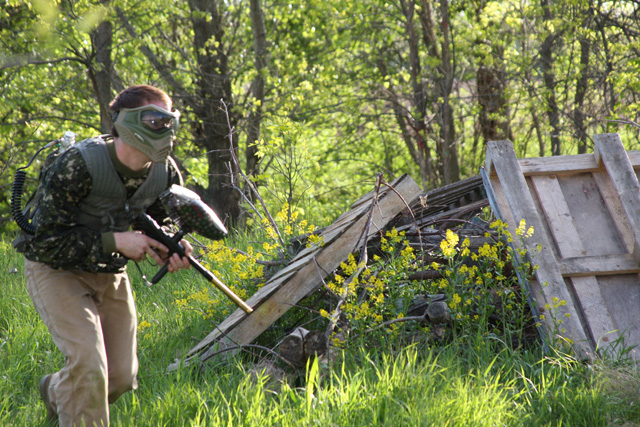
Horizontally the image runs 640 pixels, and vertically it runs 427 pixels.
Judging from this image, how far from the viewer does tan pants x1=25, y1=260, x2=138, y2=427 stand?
2.67m

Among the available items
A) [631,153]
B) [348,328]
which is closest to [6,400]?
[348,328]

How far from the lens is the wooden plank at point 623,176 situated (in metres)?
3.78

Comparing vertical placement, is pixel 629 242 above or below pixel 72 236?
below

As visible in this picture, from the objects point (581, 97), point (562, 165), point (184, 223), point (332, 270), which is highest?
point (184, 223)

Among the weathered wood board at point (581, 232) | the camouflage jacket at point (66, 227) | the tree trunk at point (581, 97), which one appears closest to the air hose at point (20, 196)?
the camouflage jacket at point (66, 227)

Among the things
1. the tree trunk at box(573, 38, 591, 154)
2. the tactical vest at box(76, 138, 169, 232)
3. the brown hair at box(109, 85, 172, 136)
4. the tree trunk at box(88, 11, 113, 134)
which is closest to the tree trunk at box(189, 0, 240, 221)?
the tree trunk at box(88, 11, 113, 134)

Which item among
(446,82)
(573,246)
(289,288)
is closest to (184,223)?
(289,288)

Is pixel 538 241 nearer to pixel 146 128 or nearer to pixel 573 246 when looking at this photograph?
pixel 573 246

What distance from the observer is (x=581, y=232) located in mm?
3979

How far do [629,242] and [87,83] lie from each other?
9878 mm

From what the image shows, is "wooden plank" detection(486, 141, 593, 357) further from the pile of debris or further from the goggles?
the goggles

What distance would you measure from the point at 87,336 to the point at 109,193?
711mm

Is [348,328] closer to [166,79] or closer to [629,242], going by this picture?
[629,242]

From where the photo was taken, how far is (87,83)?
35.2ft
